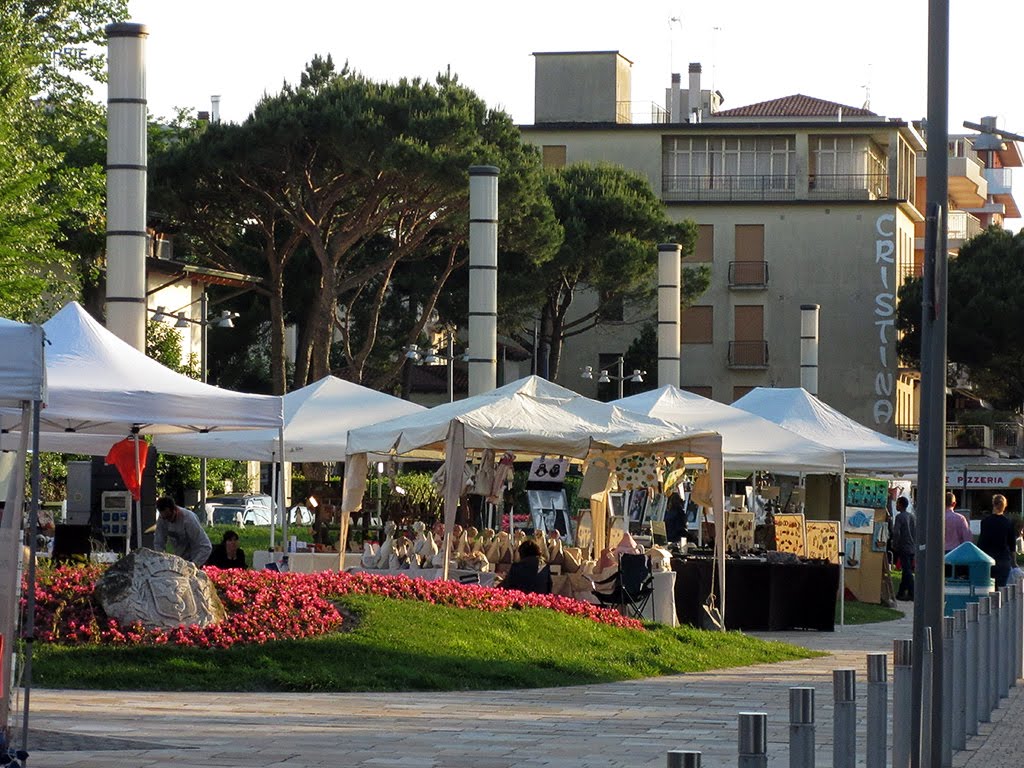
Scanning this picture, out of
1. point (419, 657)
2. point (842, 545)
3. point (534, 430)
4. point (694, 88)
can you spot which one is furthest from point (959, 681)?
point (694, 88)

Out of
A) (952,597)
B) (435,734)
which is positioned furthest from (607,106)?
(435,734)

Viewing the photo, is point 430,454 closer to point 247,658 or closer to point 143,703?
point 247,658

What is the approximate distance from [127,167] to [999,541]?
12000mm

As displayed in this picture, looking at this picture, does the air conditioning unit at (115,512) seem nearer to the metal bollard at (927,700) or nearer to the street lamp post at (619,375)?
the metal bollard at (927,700)

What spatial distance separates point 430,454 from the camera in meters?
24.6

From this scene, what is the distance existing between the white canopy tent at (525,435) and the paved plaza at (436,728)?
437cm

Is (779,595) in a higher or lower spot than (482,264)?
lower

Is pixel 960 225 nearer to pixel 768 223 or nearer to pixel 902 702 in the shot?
pixel 768 223

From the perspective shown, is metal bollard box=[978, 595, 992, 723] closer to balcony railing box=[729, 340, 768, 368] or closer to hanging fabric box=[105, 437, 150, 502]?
hanging fabric box=[105, 437, 150, 502]

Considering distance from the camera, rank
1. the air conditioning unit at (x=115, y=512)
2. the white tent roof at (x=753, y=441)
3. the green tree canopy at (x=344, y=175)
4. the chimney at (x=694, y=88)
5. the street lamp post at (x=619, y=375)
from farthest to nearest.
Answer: the chimney at (x=694, y=88)
the street lamp post at (x=619, y=375)
the green tree canopy at (x=344, y=175)
the white tent roof at (x=753, y=441)
the air conditioning unit at (x=115, y=512)

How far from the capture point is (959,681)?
11.9 m

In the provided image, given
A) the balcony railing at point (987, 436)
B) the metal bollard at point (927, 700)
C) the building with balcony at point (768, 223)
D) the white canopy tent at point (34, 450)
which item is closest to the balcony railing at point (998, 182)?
the balcony railing at point (987, 436)

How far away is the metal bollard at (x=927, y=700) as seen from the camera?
9.52m

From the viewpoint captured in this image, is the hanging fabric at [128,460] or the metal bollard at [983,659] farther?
the hanging fabric at [128,460]
